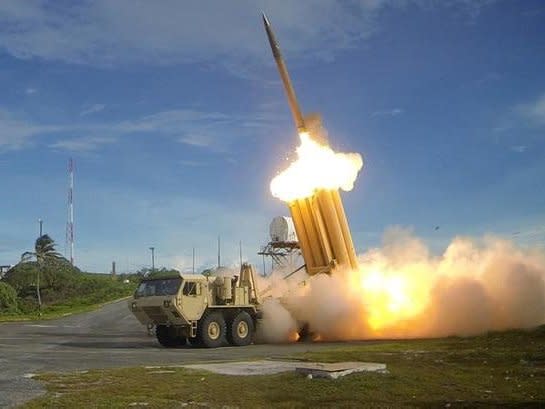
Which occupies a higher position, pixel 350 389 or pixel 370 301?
pixel 370 301

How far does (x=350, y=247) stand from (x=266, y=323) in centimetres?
464

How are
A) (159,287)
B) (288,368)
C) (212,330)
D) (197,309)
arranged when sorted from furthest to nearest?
(212,330) → (159,287) → (197,309) → (288,368)

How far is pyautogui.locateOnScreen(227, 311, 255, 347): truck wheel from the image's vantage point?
26.0 metres

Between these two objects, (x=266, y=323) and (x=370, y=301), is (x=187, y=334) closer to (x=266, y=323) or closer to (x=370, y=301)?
(x=266, y=323)

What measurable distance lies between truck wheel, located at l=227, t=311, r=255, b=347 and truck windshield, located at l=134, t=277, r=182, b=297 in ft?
9.28

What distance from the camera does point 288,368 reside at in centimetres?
1543

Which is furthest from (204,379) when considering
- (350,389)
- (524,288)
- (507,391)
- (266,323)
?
(524,288)

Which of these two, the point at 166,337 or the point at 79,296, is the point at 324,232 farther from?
the point at 79,296

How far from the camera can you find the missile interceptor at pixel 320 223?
27.1m

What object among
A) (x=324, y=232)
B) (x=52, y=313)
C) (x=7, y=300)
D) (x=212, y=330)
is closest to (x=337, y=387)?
(x=212, y=330)

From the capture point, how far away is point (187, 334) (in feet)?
82.4

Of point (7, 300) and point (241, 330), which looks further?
point (7, 300)

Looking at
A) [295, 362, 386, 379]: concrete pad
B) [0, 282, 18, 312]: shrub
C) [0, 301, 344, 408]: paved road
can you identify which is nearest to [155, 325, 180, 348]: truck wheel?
[0, 301, 344, 408]: paved road

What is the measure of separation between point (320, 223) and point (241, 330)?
17.3ft
